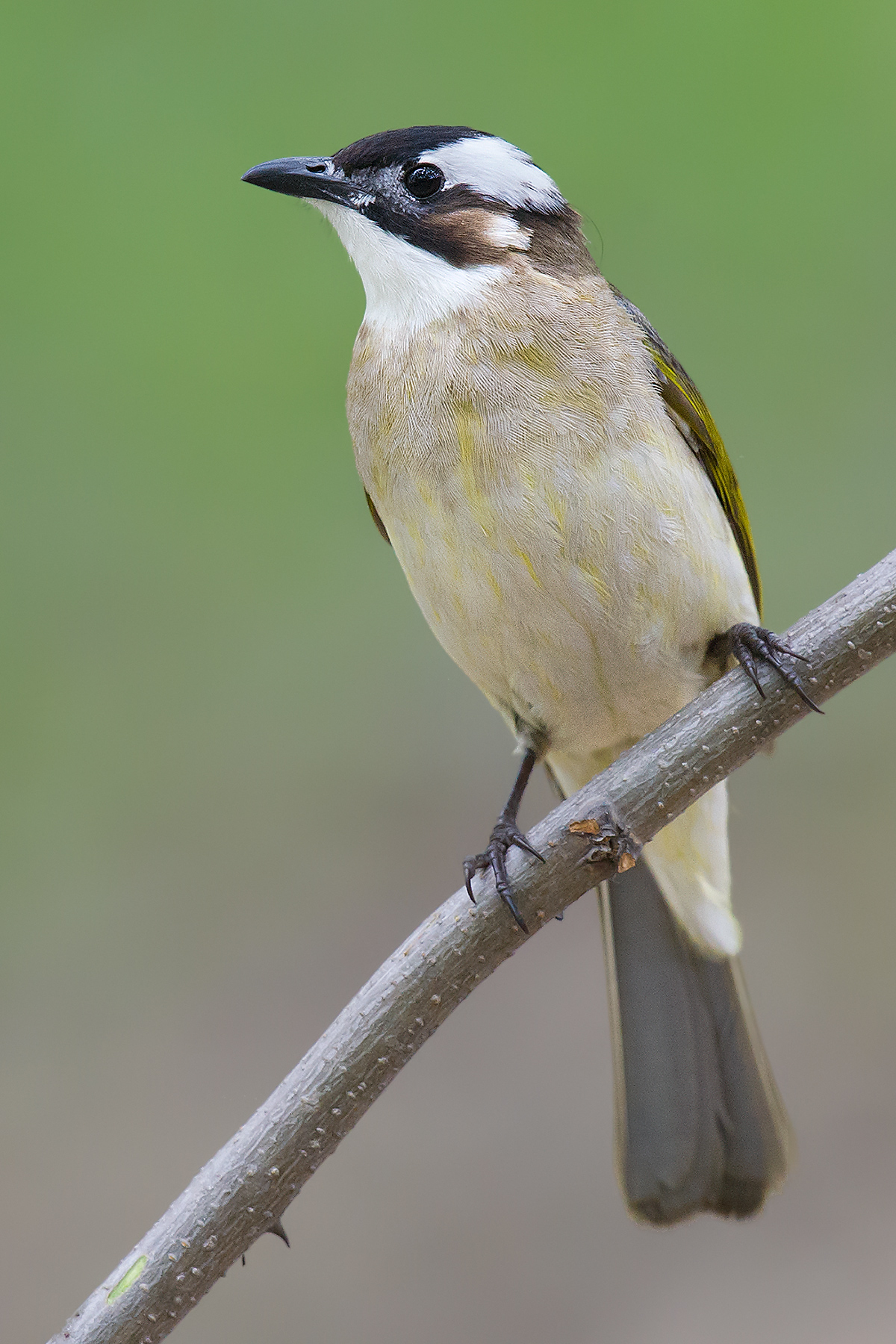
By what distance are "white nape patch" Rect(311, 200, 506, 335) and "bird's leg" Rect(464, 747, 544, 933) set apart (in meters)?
0.80

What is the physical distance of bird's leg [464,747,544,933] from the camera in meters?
1.67

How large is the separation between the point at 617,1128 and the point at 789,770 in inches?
80.0

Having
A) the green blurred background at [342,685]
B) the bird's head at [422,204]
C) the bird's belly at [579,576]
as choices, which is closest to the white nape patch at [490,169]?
the bird's head at [422,204]

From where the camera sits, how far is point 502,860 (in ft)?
5.92

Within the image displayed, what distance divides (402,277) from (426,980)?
1.14 meters

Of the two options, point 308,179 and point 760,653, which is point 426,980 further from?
point 308,179

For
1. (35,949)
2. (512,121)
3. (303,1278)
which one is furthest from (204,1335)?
(512,121)

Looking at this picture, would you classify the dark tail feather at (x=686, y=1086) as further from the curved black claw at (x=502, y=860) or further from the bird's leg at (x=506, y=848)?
the curved black claw at (x=502, y=860)

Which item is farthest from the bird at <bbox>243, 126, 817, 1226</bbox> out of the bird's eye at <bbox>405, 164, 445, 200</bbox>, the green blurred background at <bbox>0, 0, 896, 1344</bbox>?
the green blurred background at <bbox>0, 0, 896, 1344</bbox>

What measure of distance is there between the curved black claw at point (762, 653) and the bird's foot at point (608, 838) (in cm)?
26

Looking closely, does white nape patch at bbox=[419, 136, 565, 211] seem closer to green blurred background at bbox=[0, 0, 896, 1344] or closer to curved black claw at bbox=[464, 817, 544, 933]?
green blurred background at bbox=[0, 0, 896, 1344]

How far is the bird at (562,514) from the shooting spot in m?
1.85

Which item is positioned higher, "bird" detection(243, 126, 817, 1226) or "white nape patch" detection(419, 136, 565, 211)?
"white nape patch" detection(419, 136, 565, 211)

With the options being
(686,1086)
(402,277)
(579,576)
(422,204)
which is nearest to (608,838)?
(579,576)
